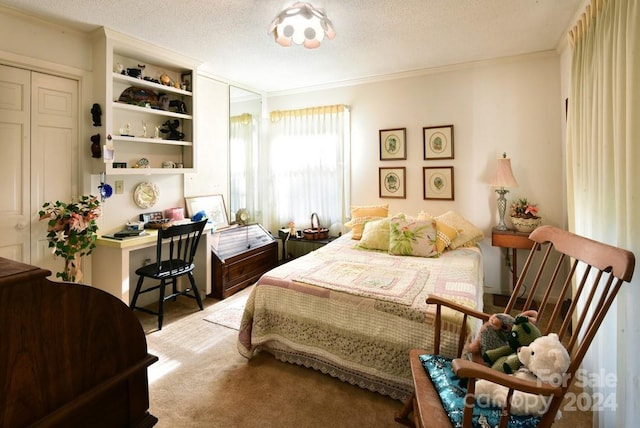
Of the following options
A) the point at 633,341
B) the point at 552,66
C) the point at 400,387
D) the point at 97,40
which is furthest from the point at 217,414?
the point at 552,66

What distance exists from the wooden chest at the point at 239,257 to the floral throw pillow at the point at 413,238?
173cm

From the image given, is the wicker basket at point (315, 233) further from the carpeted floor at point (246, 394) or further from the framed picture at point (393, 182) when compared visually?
the carpeted floor at point (246, 394)

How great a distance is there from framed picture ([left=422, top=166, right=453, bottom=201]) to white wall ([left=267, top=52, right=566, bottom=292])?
6 cm

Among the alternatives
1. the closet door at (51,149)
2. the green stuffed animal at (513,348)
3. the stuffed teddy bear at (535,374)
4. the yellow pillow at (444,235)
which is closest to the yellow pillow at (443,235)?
the yellow pillow at (444,235)

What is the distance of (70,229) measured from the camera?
2445 millimetres

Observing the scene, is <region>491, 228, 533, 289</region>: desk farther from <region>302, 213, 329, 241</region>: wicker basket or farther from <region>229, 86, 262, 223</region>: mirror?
<region>229, 86, 262, 223</region>: mirror

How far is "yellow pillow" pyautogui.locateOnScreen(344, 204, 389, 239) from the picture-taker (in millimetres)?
3644

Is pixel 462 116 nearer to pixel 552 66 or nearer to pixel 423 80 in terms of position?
pixel 423 80

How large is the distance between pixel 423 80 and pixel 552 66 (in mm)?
1246

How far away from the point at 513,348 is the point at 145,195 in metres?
3.31

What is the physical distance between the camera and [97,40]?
2768 millimetres

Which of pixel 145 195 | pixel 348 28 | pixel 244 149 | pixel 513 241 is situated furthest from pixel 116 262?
pixel 513 241

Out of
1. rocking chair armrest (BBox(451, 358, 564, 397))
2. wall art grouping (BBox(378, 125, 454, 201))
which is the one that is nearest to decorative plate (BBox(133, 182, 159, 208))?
wall art grouping (BBox(378, 125, 454, 201))

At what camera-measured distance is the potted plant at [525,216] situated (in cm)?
314
